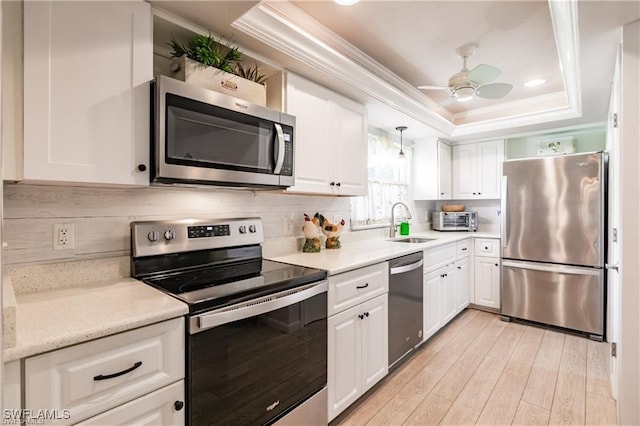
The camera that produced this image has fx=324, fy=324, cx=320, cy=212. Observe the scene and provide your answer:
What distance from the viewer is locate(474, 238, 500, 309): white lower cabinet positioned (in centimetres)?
361

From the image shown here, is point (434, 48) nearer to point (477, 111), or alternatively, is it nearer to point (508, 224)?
point (477, 111)

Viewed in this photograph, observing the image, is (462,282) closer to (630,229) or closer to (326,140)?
(630,229)

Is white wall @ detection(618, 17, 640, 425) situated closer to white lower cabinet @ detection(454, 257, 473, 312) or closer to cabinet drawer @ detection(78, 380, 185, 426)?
white lower cabinet @ detection(454, 257, 473, 312)

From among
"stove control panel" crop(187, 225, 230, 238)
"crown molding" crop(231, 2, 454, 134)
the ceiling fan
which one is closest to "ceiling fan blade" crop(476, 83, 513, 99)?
the ceiling fan

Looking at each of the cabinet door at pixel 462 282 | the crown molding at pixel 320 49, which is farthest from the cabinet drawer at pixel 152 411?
the cabinet door at pixel 462 282

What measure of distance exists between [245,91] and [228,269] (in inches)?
37.8

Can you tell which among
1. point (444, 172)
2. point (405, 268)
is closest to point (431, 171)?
point (444, 172)

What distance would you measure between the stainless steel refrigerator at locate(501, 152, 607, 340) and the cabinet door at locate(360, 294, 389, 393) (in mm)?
1973

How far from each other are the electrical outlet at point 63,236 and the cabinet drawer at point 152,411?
0.77m

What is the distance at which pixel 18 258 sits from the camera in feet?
4.27

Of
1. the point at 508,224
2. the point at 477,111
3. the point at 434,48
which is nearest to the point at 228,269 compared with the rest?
the point at 434,48

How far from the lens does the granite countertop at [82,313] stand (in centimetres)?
90

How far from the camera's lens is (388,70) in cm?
274

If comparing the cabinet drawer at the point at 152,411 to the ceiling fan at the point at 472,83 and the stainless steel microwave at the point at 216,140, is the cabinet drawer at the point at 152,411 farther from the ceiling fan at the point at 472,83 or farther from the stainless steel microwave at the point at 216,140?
the ceiling fan at the point at 472,83
